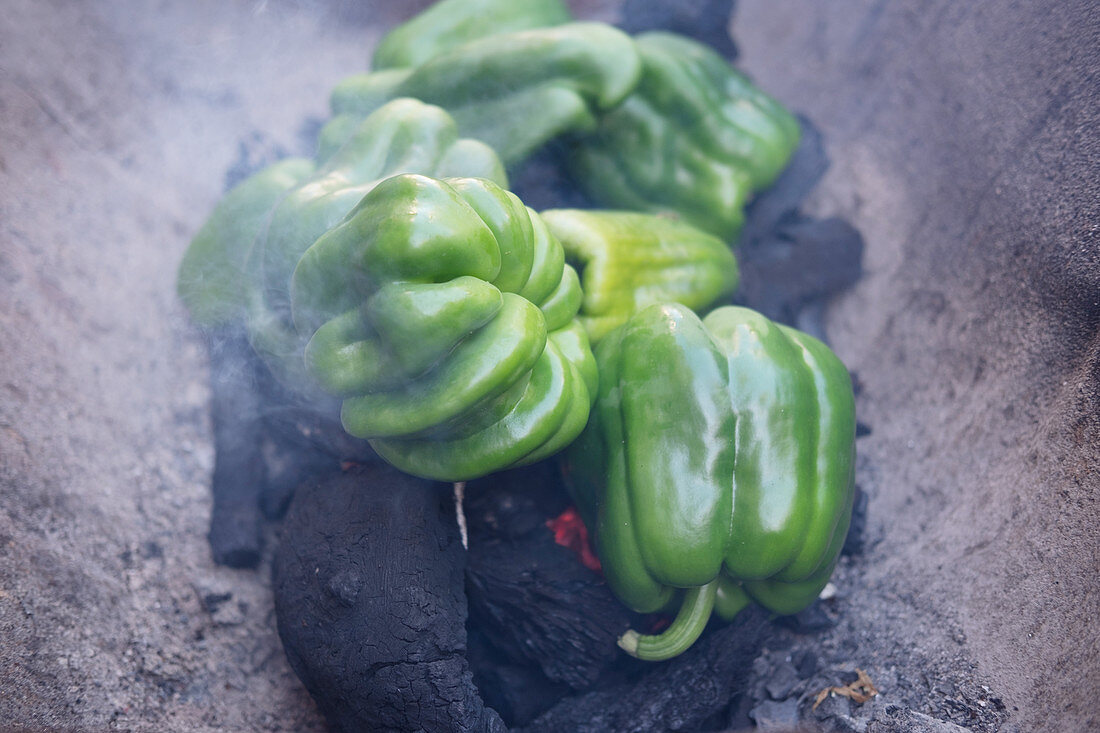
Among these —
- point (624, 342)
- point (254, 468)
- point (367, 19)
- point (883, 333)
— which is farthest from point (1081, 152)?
point (367, 19)

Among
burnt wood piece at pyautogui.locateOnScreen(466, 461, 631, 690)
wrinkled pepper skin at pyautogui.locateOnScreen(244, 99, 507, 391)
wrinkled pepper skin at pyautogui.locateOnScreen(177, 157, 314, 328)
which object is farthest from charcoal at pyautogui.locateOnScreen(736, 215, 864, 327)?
wrinkled pepper skin at pyautogui.locateOnScreen(177, 157, 314, 328)

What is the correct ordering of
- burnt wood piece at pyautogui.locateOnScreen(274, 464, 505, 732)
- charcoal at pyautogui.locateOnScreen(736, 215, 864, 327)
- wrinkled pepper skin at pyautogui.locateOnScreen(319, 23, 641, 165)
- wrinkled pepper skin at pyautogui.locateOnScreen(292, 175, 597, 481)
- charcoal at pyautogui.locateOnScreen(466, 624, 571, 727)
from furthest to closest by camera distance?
charcoal at pyautogui.locateOnScreen(736, 215, 864, 327)
wrinkled pepper skin at pyautogui.locateOnScreen(319, 23, 641, 165)
charcoal at pyautogui.locateOnScreen(466, 624, 571, 727)
burnt wood piece at pyautogui.locateOnScreen(274, 464, 505, 732)
wrinkled pepper skin at pyautogui.locateOnScreen(292, 175, 597, 481)

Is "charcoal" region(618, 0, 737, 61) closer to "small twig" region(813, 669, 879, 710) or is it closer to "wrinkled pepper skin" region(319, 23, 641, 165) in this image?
"wrinkled pepper skin" region(319, 23, 641, 165)

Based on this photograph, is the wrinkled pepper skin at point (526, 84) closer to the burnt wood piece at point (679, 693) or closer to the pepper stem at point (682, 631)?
the pepper stem at point (682, 631)

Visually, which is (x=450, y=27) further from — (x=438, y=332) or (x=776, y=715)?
(x=776, y=715)

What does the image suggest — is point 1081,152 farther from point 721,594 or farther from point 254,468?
point 254,468

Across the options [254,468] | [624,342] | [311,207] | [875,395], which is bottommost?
[254,468]
